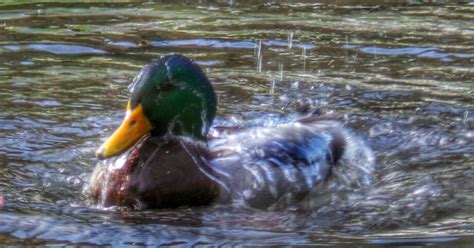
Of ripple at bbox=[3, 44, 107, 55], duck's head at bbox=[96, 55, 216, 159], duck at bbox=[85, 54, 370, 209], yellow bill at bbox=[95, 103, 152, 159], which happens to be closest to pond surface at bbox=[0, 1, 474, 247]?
ripple at bbox=[3, 44, 107, 55]

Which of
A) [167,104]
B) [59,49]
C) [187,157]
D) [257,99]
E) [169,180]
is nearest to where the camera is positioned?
[169,180]

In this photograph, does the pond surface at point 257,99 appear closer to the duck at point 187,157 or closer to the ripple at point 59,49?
the ripple at point 59,49

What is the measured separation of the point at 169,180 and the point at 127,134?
0.34 meters

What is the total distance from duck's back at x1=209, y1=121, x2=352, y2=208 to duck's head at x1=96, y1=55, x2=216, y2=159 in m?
0.22

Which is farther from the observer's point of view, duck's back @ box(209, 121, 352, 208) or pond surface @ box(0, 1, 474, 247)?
duck's back @ box(209, 121, 352, 208)

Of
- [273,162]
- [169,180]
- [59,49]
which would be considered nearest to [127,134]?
[169,180]

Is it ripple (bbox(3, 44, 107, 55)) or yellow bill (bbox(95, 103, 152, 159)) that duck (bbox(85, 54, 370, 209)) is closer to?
yellow bill (bbox(95, 103, 152, 159))

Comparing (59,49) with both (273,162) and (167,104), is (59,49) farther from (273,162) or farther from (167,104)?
(273,162)

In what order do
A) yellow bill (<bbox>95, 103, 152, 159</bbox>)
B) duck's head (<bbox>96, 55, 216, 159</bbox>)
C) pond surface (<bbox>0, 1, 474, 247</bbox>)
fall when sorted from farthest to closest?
1. duck's head (<bbox>96, 55, 216, 159</bbox>)
2. yellow bill (<bbox>95, 103, 152, 159</bbox>)
3. pond surface (<bbox>0, 1, 474, 247</bbox>)

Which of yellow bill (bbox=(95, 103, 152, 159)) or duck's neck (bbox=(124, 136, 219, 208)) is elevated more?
yellow bill (bbox=(95, 103, 152, 159))

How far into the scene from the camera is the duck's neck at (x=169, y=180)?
6.12m

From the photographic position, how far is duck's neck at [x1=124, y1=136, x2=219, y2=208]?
20.1ft

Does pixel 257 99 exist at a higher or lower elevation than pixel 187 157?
lower

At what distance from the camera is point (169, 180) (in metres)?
6.14
